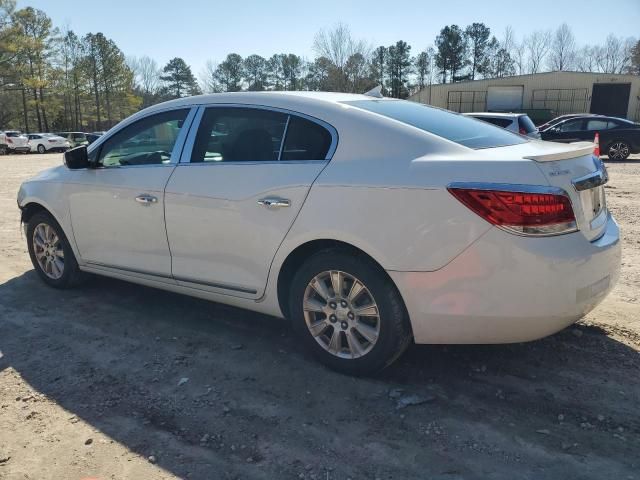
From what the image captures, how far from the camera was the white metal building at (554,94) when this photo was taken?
4734cm

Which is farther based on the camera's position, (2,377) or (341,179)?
(2,377)

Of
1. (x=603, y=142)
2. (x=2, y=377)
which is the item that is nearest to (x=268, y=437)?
(x=2, y=377)

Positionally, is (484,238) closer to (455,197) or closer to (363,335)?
(455,197)

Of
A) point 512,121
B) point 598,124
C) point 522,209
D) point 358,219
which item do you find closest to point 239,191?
point 358,219

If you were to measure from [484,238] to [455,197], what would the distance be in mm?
256

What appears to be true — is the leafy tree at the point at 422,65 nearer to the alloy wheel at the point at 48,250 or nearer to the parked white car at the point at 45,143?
the parked white car at the point at 45,143

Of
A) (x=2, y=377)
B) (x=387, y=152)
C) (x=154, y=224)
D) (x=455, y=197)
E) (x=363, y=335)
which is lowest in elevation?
(x=2, y=377)

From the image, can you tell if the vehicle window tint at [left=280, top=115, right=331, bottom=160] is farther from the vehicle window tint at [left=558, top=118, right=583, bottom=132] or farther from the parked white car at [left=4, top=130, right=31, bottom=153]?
the parked white car at [left=4, top=130, right=31, bottom=153]

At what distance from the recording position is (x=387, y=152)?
312 cm

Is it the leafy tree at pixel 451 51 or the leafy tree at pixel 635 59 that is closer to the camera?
the leafy tree at pixel 635 59

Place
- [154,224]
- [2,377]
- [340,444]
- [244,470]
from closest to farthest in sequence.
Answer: [244,470], [340,444], [2,377], [154,224]

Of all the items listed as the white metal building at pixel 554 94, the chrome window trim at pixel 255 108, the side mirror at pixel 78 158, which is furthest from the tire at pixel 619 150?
the white metal building at pixel 554 94

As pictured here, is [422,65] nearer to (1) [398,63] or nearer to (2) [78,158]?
(1) [398,63]

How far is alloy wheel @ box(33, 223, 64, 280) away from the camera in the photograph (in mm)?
5074
